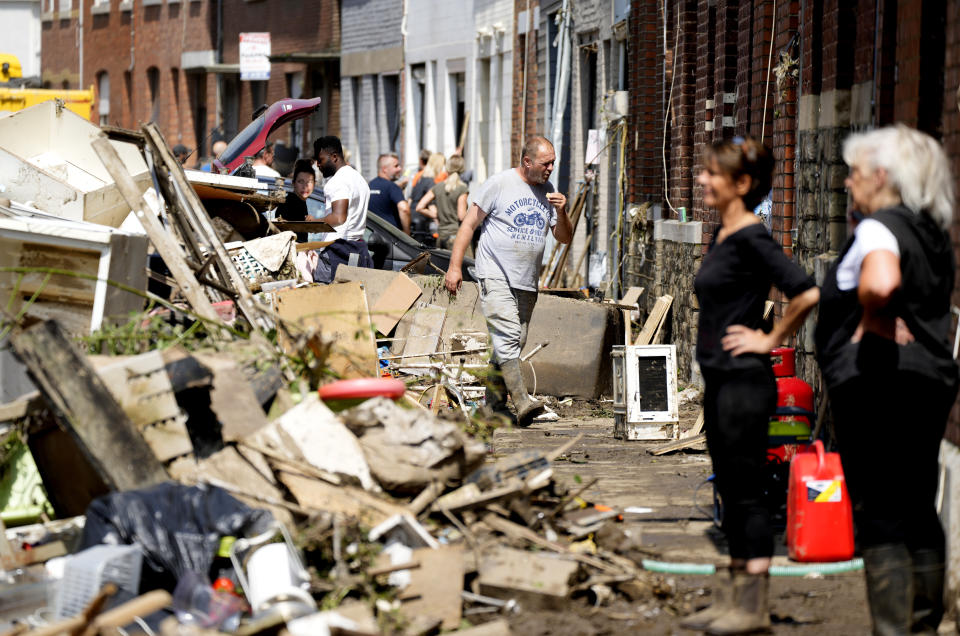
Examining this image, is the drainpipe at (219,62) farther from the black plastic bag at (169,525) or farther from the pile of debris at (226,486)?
the black plastic bag at (169,525)

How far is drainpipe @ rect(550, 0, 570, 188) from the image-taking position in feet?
65.7

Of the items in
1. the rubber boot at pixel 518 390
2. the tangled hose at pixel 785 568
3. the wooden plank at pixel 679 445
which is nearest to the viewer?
the tangled hose at pixel 785 568

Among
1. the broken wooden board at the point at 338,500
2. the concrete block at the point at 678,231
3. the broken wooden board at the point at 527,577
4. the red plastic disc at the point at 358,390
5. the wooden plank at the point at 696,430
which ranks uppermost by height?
the concrete block at the point at 678,231

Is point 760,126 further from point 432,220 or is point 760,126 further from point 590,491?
point 432,220

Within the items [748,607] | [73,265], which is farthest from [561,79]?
[748,607]

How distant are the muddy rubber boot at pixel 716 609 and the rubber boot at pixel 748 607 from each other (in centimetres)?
3

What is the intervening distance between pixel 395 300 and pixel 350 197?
1.08 metres

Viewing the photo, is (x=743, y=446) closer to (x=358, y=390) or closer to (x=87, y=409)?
(x=358, y=390)

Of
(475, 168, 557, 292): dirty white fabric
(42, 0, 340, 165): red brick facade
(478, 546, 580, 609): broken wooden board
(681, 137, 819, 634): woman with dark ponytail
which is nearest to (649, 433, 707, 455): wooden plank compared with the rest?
(475, 168, 557, 292): dirty white fabric

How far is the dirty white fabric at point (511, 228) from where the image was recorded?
10.2 m

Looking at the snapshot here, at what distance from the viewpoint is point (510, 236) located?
10211mm

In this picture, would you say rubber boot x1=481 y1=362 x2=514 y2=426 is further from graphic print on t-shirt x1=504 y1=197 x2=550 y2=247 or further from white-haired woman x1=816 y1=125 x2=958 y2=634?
white-haired woman x1=816 y1=125 x2=958 y2=634

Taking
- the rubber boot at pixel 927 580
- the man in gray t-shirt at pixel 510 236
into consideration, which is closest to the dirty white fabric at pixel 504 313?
the man in gray t-shirt at pixel 510 236

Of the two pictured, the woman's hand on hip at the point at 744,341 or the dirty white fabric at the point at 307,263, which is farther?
the dirty white fabric at the point at 307,263
